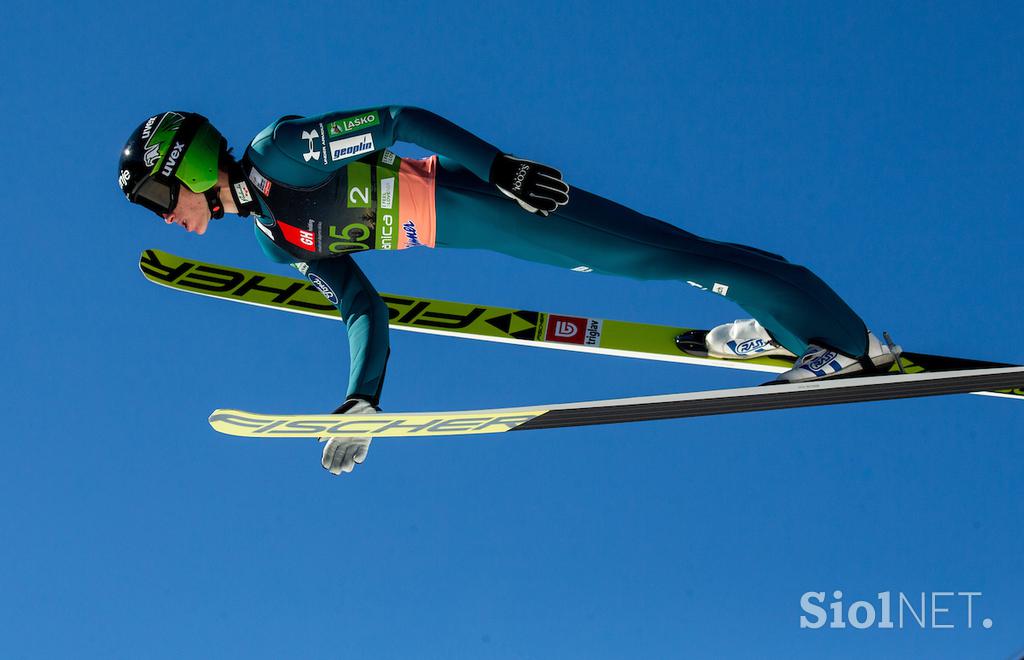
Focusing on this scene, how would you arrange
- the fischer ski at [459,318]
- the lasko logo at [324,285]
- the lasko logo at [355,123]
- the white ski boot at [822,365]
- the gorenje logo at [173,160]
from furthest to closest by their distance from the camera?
the fischer ski at [459,318] < the lasko logo at [324,285] < the white ski boot at [822,365] < the gorenje logo at [173,160] < the lasko logo at [355,123]

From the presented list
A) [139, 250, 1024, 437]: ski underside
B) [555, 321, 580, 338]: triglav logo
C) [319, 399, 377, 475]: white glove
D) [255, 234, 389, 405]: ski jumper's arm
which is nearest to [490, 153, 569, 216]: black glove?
[139, 250, 1024, 437]: ski underside

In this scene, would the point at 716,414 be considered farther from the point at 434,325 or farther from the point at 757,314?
the point at 434,325

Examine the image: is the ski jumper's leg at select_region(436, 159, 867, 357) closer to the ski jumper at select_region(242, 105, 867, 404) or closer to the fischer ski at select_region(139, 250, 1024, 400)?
the ski jumper at select_region(242, 105, 867, 404)

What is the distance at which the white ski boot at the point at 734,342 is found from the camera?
4.99 metres

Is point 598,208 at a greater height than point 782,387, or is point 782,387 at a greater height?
point 598,208

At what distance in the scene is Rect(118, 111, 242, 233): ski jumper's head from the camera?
3967mm

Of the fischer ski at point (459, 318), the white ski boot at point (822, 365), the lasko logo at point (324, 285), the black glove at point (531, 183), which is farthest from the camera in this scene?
the fischer ski at point (459, 318)

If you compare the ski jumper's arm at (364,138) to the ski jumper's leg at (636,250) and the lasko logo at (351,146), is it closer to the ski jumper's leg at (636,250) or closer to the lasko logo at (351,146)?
the lasko logo at (351,146)

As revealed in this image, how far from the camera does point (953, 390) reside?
434cm

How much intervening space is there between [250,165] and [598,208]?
1.36 metres

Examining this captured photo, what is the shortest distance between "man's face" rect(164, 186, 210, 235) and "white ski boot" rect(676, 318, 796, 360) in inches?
94.9

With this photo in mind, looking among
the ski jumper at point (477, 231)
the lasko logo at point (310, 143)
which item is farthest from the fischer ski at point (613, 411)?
the lasko logo at point (310, 143)

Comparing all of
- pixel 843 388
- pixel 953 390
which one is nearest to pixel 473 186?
pixel 843 388

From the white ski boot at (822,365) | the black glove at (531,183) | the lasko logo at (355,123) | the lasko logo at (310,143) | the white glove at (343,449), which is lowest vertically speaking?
the white glove at (343,449)
